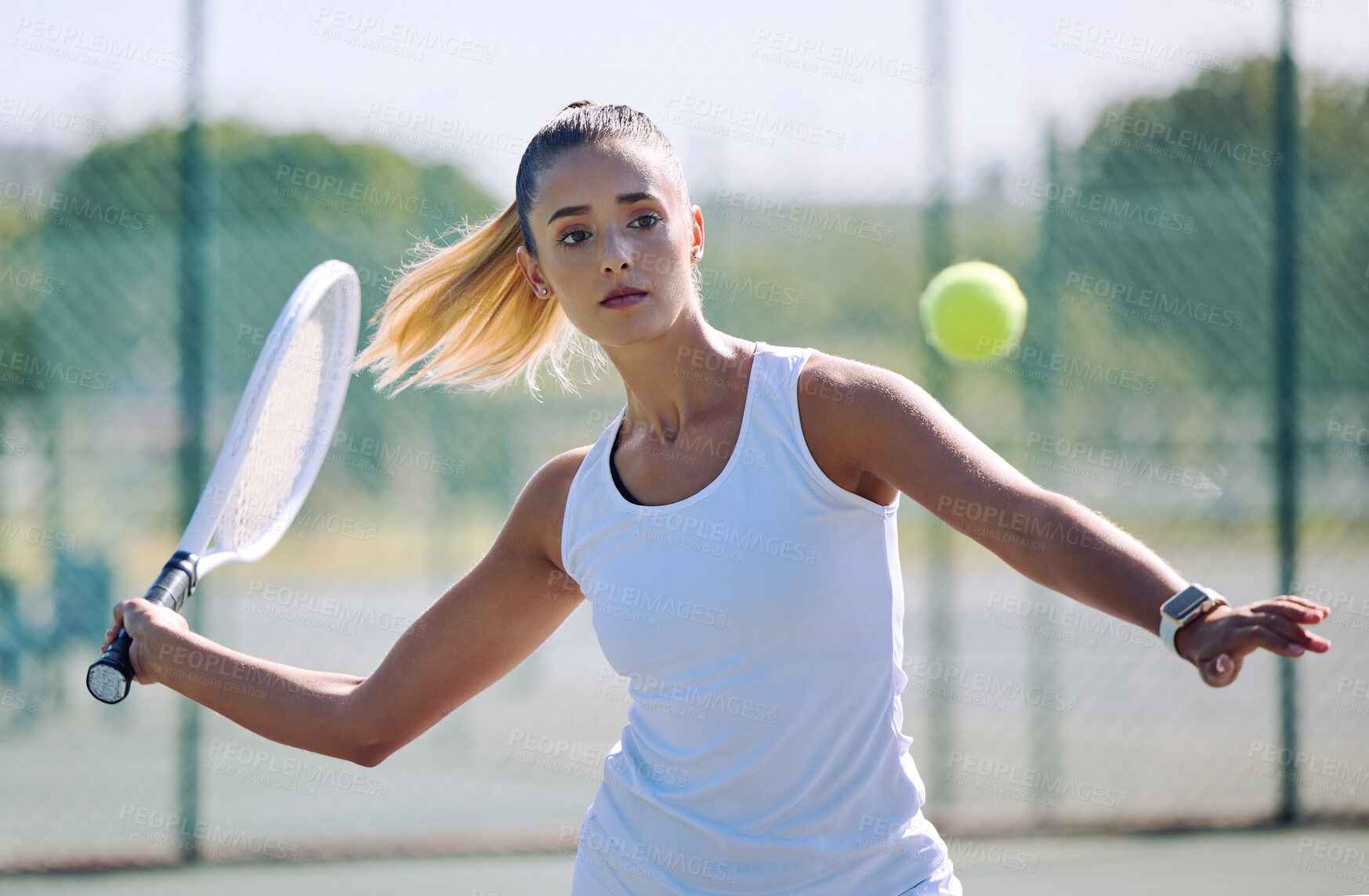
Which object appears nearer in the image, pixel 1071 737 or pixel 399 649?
pixel 399 649

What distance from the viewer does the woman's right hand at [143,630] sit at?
1828 millimetres

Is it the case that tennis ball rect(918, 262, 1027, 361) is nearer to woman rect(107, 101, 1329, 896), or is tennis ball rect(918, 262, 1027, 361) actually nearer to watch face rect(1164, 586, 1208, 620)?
woman rect(107, 101, 1329, 896)

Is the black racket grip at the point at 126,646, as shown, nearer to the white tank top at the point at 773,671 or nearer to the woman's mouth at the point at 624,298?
the white tank top at the point at 773,671

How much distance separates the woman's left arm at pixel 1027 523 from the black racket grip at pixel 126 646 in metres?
1.08

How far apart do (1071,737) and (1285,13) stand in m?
2.35

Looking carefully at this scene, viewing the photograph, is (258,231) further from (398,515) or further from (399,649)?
(399,649)

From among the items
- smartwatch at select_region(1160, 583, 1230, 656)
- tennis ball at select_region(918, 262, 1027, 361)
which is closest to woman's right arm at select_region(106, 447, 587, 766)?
smartwatch at select_region(1160, 583, 1230, 656)

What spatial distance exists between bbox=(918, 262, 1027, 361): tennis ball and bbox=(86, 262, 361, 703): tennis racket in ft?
5.46

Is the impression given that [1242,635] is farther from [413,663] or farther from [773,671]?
[413,663]

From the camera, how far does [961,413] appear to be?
3.92m

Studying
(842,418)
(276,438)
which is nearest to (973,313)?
(276,438)

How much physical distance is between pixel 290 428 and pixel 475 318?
0.66 metres

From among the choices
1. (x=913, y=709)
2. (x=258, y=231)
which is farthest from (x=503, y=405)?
(x=913, y=709)

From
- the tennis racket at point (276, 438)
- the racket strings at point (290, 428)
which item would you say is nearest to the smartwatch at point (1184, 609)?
the tennis racket at point (276, 438)
